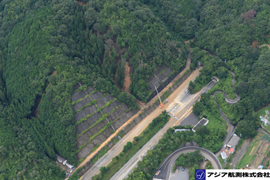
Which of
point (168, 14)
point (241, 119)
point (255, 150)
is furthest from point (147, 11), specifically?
point (255, 150)

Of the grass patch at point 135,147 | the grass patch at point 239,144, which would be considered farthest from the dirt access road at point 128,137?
the grass patch at point 239,144

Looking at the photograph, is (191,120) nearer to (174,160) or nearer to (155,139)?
(155,139)

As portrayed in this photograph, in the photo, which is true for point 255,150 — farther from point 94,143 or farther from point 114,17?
point 114,17

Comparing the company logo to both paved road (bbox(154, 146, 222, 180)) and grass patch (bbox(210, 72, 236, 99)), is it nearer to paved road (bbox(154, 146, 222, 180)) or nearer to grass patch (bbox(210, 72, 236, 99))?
paved road (bbox(154, 146, 222, 180))

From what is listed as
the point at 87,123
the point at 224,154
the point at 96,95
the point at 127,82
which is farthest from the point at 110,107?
the point at 224,154

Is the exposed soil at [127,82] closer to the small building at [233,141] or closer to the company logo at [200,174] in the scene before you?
the company logo at [200,174]
